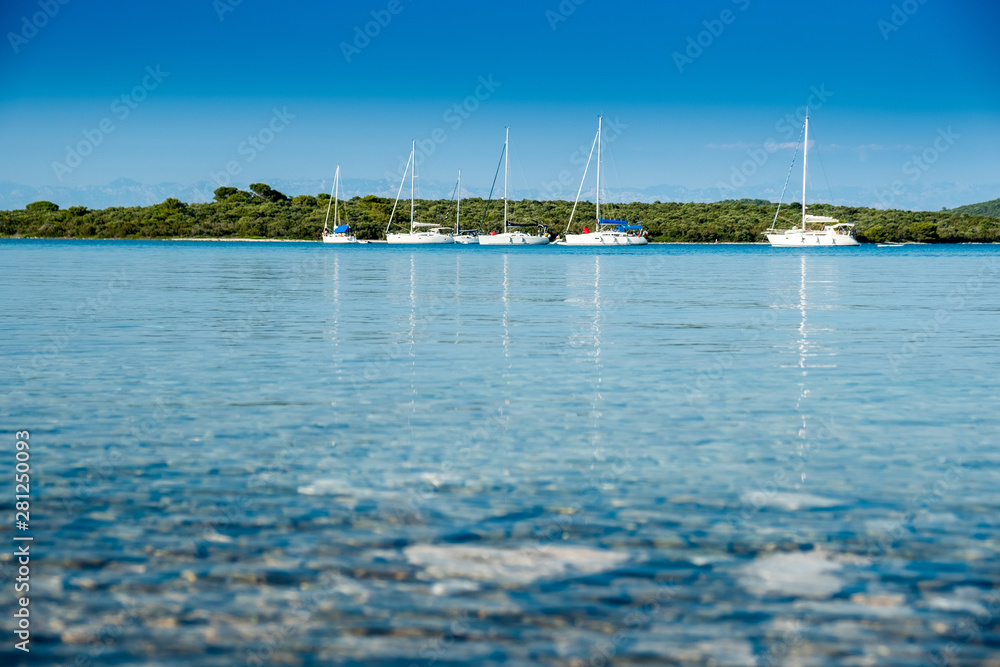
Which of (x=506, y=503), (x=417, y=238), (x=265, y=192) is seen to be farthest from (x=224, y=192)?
(x=506, y=503)

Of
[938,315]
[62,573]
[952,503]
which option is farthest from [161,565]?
[938,315]

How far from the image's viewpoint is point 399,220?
5817 inches

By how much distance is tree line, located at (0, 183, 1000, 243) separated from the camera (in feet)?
463

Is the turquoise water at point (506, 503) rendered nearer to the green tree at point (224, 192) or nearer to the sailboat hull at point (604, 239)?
the sailboat hull at point (604, 239)

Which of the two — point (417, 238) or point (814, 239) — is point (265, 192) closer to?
point (417, 238)

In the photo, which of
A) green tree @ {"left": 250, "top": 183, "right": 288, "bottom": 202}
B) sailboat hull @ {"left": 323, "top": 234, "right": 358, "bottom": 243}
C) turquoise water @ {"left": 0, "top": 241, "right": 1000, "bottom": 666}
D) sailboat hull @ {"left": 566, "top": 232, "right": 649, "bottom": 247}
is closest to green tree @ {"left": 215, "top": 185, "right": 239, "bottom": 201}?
green tree @ {"left": 250, "top": 183, "right": 288, "bottom": 202}

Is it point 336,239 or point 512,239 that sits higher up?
point 512,239

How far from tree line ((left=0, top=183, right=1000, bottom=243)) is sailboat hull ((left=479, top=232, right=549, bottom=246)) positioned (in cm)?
735

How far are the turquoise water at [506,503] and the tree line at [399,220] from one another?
119 m

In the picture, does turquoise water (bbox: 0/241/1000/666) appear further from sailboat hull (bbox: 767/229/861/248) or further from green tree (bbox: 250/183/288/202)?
green tree (bbox: 250/183/288/202)

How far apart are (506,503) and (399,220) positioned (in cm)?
14287

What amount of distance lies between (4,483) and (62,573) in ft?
7.81

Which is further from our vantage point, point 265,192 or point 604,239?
point 265,192

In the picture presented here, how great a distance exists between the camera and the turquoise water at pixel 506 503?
487 cm
